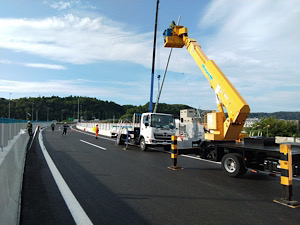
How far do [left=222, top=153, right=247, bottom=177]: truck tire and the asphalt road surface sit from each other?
20 cm

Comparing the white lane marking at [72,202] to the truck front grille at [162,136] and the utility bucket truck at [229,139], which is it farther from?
the truck front grille at [162,136]

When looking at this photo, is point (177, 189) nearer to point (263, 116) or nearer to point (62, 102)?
point (263, 116)

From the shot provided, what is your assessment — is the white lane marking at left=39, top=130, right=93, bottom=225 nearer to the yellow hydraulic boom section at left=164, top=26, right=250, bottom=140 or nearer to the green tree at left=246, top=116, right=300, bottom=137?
the yellow hydraulic boom section at left=164, top=26, right=250, bottom=140

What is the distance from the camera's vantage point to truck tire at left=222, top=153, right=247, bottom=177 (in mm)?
7036

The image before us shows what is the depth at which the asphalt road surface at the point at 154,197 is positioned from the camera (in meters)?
4.26

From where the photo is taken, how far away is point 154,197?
5406 millimetres

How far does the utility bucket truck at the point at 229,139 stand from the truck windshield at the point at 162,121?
5.21m

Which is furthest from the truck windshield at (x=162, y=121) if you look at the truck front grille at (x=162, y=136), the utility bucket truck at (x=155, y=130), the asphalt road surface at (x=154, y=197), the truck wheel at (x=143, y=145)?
the asphalt road surface at (x=154, y=197)

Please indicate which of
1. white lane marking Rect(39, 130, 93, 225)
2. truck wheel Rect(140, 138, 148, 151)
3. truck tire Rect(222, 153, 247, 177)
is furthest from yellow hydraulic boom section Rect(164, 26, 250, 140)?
truck wheel Rect(140, 138, 148, 151)

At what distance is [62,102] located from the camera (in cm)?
15412

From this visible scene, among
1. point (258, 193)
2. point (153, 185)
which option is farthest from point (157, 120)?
point (258, 193)

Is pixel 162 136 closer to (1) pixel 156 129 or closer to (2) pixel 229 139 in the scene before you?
(1) pixel 156 129

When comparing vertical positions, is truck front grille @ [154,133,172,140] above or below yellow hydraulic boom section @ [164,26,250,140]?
below

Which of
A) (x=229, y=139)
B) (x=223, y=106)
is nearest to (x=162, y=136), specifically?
(x=223, y=106)
